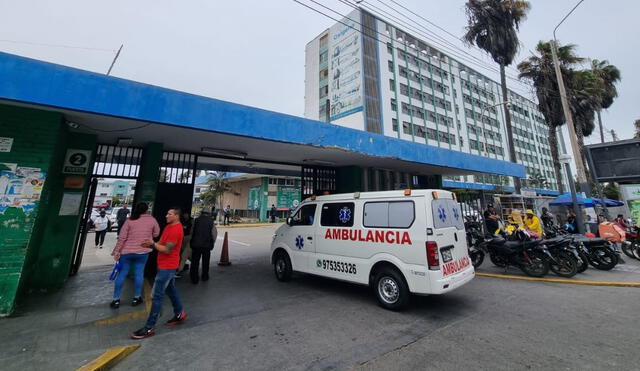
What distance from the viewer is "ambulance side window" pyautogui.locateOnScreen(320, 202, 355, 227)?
16.8ft

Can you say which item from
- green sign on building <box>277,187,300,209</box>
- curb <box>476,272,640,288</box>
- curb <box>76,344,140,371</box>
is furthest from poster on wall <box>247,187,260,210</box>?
curb <box>76,344,140,371</box>

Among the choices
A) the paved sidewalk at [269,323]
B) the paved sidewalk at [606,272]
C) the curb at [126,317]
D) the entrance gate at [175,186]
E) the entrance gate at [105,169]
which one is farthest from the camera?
the entrance gate at [175,186]

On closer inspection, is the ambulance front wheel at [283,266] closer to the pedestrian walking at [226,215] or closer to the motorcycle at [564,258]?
the motorcycle at [564,258]

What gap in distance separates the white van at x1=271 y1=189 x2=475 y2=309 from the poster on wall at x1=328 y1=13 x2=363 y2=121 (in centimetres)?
3159

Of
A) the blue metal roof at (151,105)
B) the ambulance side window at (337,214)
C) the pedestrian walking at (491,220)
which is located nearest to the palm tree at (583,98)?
the pedestrian walking at (491,220)

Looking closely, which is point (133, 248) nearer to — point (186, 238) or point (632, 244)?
point (186, 238)

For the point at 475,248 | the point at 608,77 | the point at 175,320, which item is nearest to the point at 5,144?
the point at 175,320

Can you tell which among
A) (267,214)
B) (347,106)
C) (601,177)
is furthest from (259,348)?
(347,106)

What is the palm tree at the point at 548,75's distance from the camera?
17.0 m

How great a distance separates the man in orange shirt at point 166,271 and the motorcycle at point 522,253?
8.00m

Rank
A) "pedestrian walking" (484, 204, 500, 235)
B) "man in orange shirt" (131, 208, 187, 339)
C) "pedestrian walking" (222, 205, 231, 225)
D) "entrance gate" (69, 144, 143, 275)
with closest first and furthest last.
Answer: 1. "man in orange shirt" (131, 208, 187, 339)
2. "entrance gate" (69, 144, 143, 275)
3. "pedestrian walking" (484, 204, 500, 235)
4. "pedestrian walking" (222, 205, 231, 225)

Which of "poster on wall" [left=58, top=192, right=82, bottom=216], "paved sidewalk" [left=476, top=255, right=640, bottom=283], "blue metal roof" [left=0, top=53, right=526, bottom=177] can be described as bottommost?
"paved sidewalk" [left=476, top=255, right=640, bottom=283]

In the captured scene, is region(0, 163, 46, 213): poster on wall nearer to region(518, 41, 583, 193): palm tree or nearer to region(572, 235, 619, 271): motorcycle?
region(572, 235, 619, 271): motorcycle

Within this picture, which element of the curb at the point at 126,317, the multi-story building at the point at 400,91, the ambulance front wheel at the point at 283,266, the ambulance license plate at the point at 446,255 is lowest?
the curb at the point at 126,317
